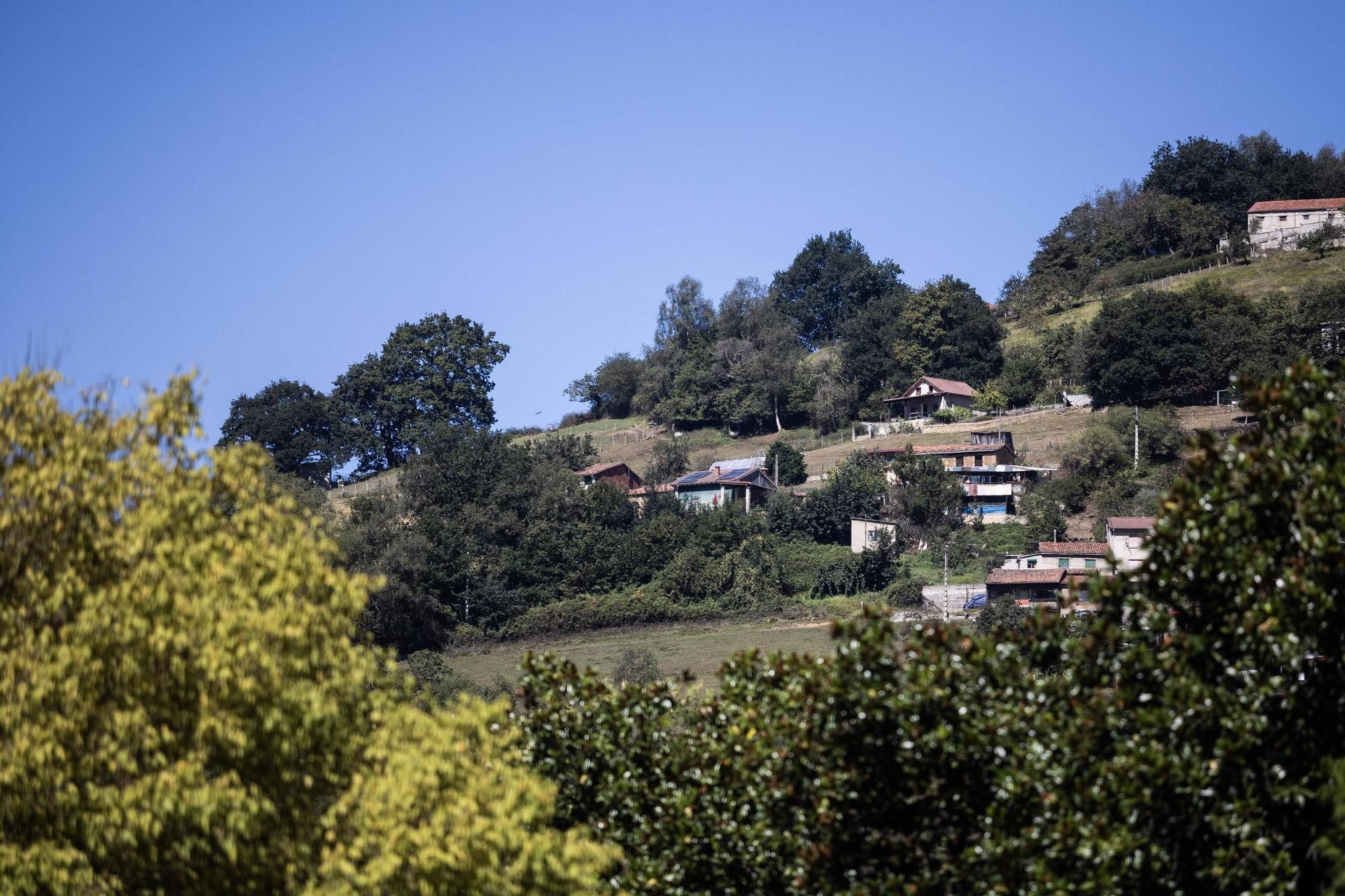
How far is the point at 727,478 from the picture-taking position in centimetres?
6681

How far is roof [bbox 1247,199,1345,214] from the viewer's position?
83.4 metres

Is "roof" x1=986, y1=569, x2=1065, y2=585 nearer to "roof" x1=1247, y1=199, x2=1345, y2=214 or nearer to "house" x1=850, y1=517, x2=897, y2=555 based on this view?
"house" x1=850, y1=517, x2=897, y2=555

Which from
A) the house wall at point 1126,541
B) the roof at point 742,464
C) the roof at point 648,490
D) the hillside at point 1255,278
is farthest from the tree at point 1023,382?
the house wall at point 1126,541

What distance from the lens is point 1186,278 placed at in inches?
3179

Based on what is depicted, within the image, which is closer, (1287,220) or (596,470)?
(596,470)

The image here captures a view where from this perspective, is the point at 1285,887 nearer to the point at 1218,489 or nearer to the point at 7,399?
the point at 1218,489

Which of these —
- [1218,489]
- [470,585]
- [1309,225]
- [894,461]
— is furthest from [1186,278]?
[1218,489]

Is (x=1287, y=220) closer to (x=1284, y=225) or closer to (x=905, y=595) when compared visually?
(x=1284, y=225)

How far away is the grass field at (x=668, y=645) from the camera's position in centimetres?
4262

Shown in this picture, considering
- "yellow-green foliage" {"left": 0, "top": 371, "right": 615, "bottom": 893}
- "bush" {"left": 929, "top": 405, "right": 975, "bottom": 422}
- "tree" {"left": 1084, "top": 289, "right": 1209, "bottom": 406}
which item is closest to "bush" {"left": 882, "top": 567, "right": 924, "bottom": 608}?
"tree" {"left": 1084, "top": 289, "right": 1209, "bottom": 406}

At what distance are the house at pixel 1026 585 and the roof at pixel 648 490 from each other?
2485 cm

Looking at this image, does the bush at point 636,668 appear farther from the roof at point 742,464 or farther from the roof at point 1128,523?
the roof at point 742,464

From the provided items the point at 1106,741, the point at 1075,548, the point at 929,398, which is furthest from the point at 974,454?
the point at 1106,741

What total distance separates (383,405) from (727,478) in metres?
33.1
